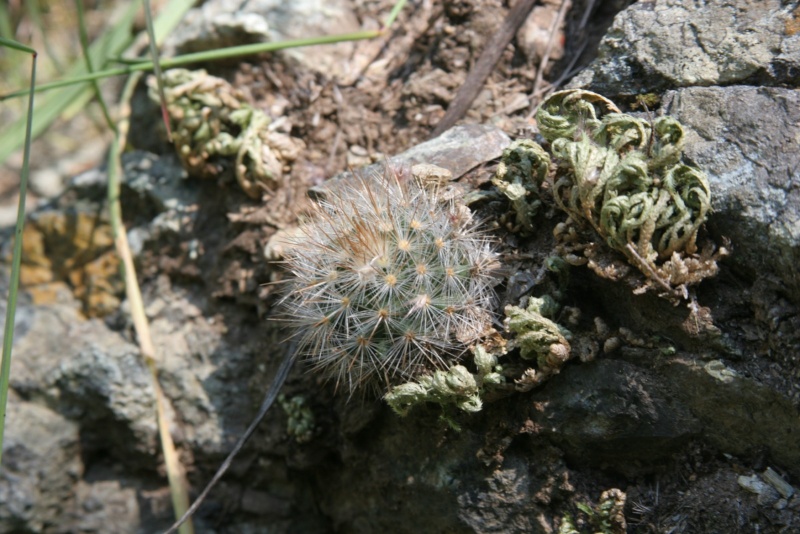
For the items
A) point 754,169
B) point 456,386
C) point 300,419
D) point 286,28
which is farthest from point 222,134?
point 754,169

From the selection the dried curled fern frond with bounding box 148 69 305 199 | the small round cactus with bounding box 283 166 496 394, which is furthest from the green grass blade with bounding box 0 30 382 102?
the small round cactus with bounding box 283 166 496 394

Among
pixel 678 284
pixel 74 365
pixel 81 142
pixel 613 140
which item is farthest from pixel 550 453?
pixel 81 142

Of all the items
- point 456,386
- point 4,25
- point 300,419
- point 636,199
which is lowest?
point 300,419

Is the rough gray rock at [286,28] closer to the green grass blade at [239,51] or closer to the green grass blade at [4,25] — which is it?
the green grass blade at [239,51]

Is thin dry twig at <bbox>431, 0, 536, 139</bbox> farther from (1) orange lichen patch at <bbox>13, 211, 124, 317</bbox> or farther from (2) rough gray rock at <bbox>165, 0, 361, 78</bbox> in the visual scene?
(1) orange lichen patch at <bbox>13, 211, 124, 317</bbox>

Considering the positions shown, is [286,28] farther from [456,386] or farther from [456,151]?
[456,386]

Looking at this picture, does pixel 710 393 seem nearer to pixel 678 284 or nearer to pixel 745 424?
pixel 745 424
